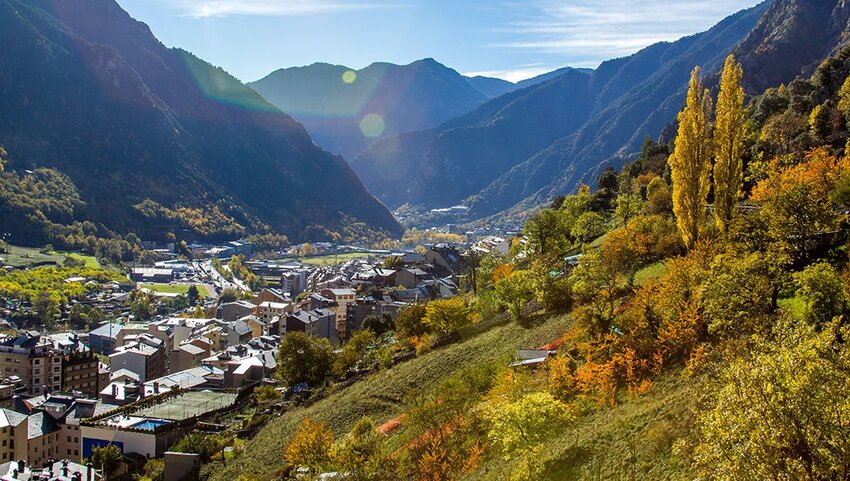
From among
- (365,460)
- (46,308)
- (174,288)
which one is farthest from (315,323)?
(174,288)

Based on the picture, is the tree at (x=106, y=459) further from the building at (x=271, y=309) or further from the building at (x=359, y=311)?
the building at (x=271, y=309)

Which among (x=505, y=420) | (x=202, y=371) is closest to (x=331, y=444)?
(x=505, y=420)

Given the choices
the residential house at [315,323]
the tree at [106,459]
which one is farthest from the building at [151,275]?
the tree at [106,459]

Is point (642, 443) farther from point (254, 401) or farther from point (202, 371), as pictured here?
point (202, 371)

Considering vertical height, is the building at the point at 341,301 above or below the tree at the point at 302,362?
below

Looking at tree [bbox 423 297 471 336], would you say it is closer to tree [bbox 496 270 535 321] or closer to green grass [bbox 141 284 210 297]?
tree [bbox 496 270 535 321]

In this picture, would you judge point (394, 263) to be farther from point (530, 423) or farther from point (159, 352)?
point (530, 423)
